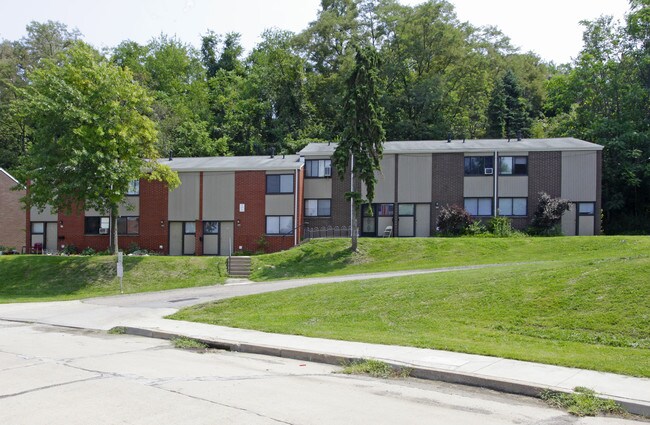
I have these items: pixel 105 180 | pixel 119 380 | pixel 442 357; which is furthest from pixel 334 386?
pixel 105 180

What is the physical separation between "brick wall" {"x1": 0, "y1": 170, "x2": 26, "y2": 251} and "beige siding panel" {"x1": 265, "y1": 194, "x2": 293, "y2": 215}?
24776mm

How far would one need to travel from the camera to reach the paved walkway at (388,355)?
8734 millimetres

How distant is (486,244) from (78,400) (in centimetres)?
2734

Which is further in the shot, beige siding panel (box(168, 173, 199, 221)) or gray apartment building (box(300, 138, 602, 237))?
beige siding panel (box(168, 173, 199, 221))

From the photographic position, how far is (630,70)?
50.4 metres

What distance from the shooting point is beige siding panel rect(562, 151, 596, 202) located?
127 feet

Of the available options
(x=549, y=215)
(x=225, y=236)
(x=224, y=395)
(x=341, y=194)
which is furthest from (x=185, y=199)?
(x=224, y=395)

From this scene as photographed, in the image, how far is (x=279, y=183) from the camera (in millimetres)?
40531

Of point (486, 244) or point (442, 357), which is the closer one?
point (442, 357)

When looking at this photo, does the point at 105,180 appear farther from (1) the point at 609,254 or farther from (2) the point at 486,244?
(1) the point at 609,254

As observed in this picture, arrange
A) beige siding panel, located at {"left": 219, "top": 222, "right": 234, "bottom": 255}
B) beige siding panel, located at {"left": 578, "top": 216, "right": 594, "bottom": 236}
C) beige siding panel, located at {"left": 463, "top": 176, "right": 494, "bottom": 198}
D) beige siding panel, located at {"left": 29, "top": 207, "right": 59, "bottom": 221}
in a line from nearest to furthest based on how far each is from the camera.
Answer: beige siding panel, located at {"left": 578, "top": 216, "right": 594, "bottom": 236}
beige siding panel, located at {"left": 463, "top": 176, "right": 494, "bottom": 198}
beige siding panel, located at {"left": 219, "top": 222, "right": 234, "bottom": 255}
beige siding panel, located at {"left": 29, "top": 207, "right": 59, "bottom": 221}

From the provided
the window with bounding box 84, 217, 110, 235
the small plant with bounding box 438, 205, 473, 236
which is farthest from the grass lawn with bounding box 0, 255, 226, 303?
the small plant with bounding box 438, 205, 473, 236

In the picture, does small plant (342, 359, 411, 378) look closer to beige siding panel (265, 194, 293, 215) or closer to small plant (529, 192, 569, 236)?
small plant (529, 192, 569, 236)

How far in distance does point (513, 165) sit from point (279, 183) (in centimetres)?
1534
